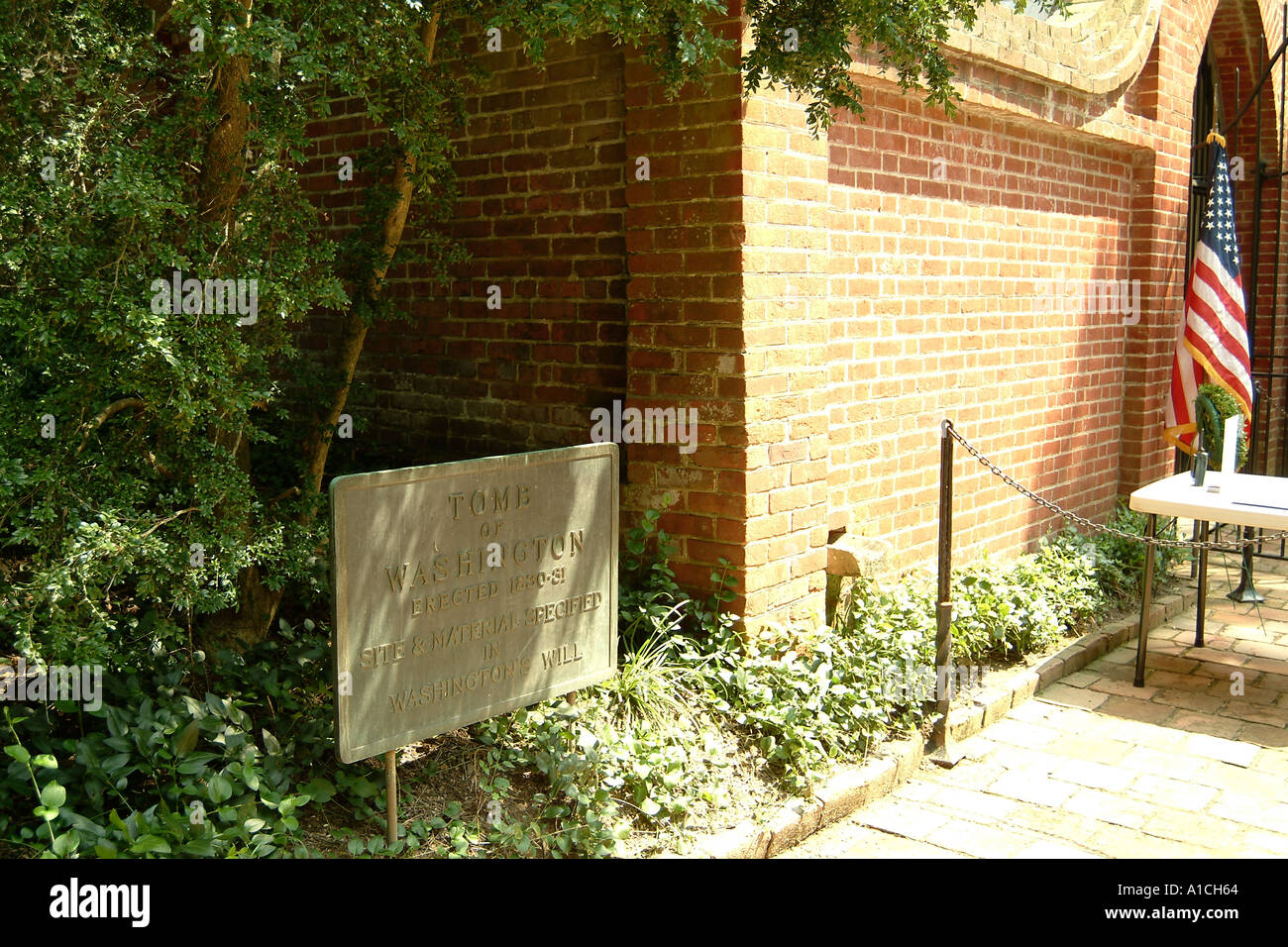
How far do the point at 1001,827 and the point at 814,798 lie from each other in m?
0.72

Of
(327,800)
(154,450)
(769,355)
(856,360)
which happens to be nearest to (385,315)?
(154,450)

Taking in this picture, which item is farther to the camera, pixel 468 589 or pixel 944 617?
pixel 944 617

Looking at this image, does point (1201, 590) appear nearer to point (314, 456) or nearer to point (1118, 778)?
point (1118, 778)

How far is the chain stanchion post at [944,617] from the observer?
4.85 meters

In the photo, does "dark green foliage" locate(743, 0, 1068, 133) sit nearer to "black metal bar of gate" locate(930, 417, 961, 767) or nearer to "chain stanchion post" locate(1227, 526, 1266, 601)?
"black metal bar of gate" locate(930, 417, 961, 767)

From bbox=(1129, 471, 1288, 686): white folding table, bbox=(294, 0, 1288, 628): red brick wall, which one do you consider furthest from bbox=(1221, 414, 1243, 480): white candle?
bbox=(294, 0, 1288, 628): red brick wall

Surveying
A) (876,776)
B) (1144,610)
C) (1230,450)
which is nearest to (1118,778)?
(876,776)

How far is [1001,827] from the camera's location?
4.31 metres

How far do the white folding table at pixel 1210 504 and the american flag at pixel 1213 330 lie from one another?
1502 millimetres

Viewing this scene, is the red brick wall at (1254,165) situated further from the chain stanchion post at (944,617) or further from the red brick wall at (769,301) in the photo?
the chain stanchion post at (944,617)

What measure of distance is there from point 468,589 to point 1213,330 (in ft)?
20.9

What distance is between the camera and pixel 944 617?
4.88 metres

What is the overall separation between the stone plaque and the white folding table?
10.7ft

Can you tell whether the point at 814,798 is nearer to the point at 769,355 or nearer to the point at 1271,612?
the point at 769,355
